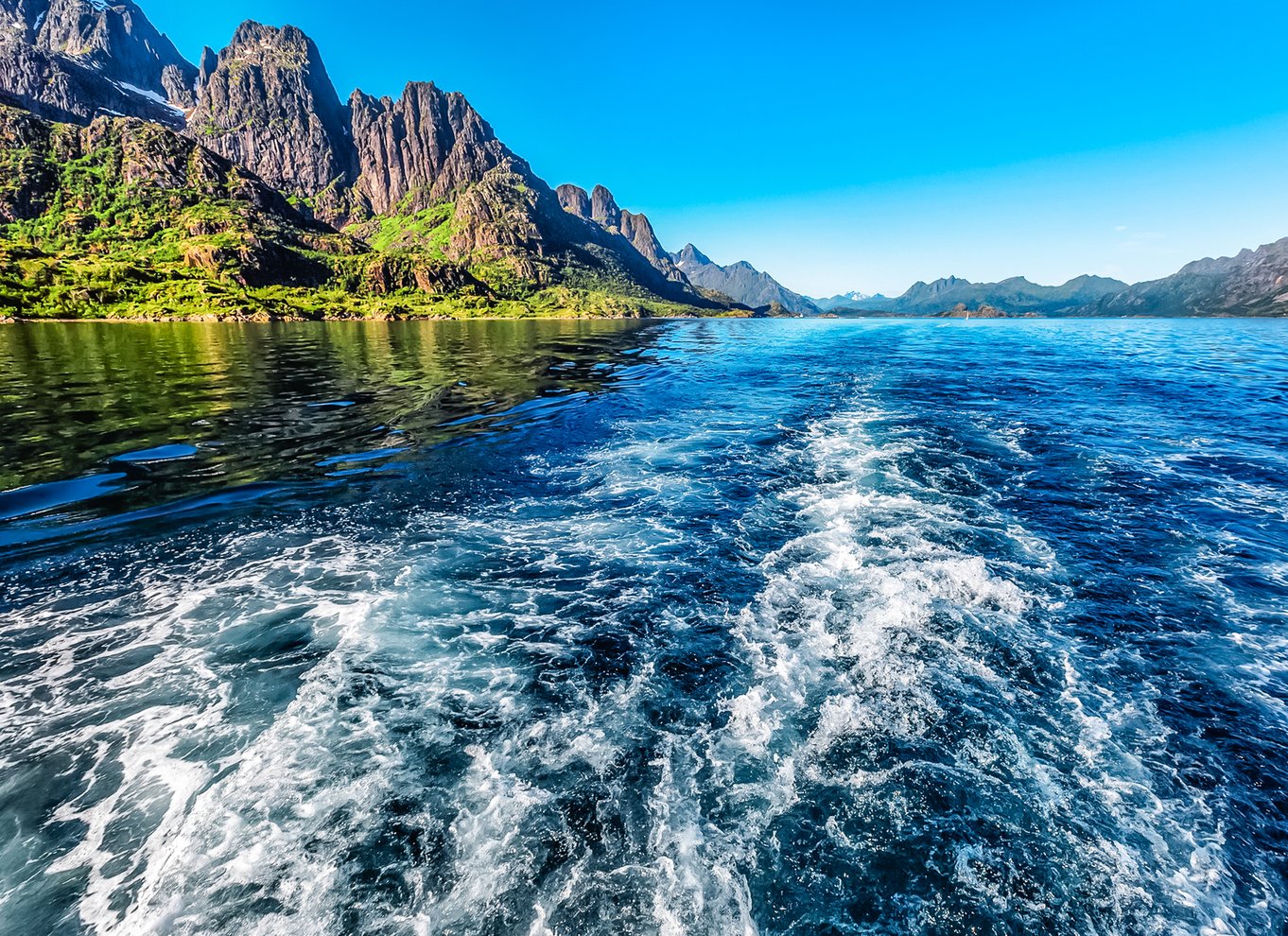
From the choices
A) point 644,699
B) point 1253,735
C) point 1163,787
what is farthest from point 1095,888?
point 644,699

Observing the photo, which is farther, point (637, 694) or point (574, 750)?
point (637, 694)

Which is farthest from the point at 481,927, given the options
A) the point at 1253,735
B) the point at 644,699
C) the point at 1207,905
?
the point at 1253,735

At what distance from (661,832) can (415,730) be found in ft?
15.2

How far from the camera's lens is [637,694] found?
33.0ft

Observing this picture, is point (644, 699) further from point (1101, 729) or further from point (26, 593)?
point (26, 593)

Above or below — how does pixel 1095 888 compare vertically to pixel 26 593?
below

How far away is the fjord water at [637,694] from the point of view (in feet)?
22.0

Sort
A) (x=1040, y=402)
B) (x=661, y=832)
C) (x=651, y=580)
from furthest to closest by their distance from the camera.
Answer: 1. (x=1040, y=402)
2. (x=651, y=580)
3. (x=661, y=832)

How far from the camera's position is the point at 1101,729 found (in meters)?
9.10

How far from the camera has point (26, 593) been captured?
41.1 ft

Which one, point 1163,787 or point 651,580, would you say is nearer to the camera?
point 1163,787

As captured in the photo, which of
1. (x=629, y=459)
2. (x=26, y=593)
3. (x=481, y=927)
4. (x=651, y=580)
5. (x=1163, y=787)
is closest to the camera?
(x=481, y=927)

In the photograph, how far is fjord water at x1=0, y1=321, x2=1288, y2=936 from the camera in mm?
6703

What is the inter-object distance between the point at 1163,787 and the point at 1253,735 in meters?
2.84
